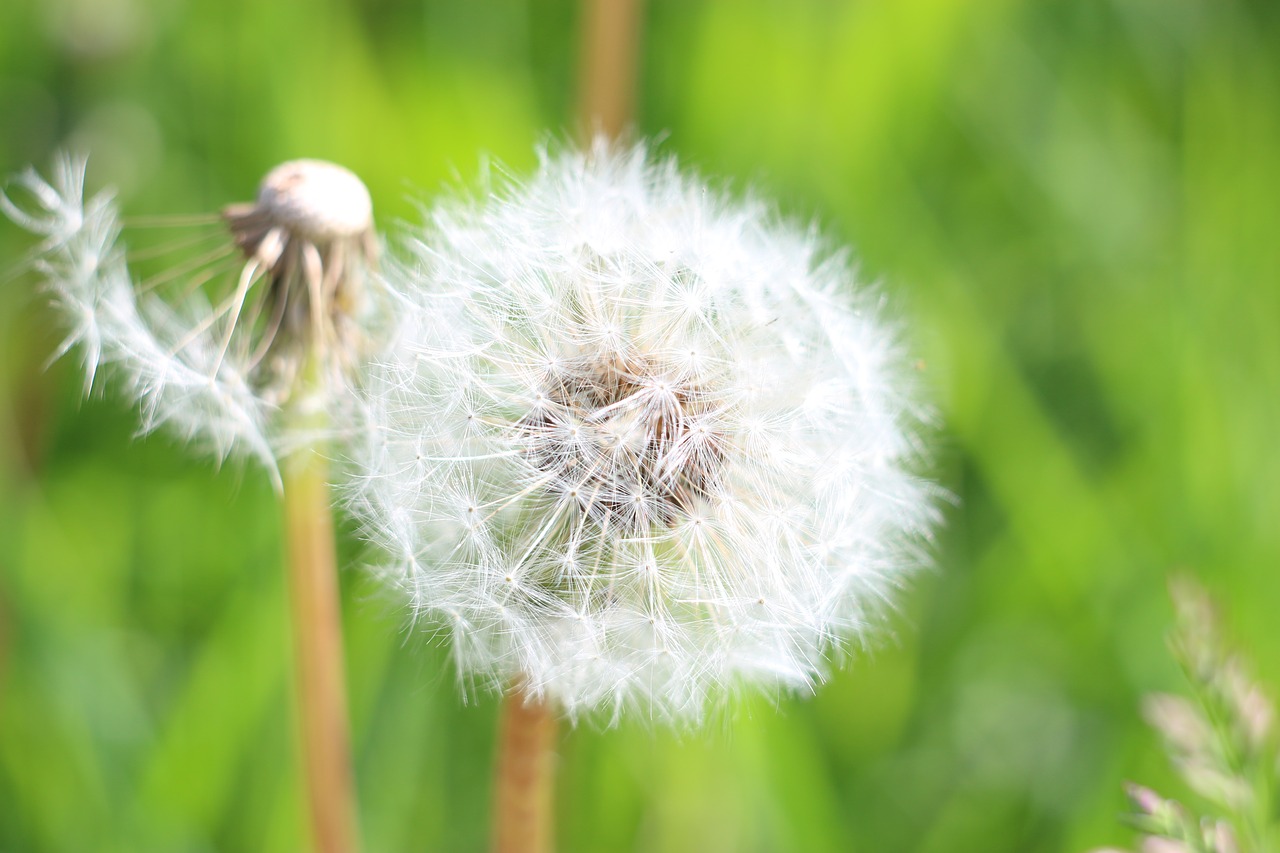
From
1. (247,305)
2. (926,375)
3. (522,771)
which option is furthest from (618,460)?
(926,375)

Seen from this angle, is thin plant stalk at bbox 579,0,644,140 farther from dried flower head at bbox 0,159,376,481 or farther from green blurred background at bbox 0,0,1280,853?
dried flower head at bbox 0,159,376,481

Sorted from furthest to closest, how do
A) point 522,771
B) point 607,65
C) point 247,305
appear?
point 607,65 < point 247,305 < point 522,771

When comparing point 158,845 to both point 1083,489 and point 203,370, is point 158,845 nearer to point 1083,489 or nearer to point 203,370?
point 203,370

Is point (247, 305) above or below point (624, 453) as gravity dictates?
above

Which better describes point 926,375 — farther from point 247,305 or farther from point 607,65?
point 247,305

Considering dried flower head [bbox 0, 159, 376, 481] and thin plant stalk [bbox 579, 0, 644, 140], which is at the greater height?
thin plant stalk [bbox 579, 0, 644, 140]

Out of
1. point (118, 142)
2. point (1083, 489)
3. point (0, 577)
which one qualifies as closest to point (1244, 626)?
point (1083, 489)

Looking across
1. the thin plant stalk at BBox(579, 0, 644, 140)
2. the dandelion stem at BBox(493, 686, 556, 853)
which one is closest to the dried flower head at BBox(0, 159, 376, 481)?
the dandelion stem at BBox(493, 686, 556, 853)
